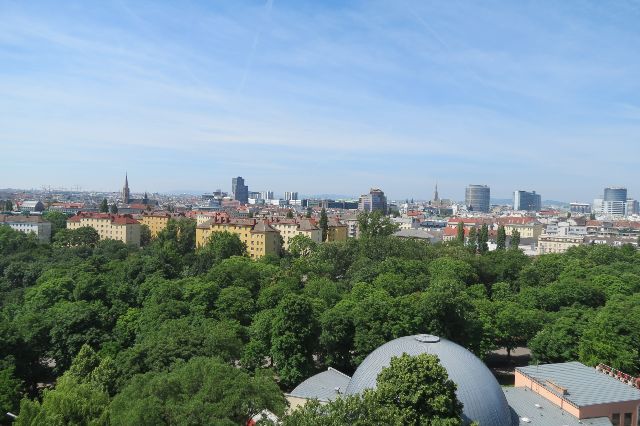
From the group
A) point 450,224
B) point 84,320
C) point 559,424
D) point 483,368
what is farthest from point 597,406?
point 450,224

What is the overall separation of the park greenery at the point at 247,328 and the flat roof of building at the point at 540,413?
7.94m

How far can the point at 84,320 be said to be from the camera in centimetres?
3628

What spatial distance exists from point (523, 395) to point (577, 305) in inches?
817

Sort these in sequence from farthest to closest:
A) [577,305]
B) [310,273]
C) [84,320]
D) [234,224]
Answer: [234,224], [310,273], [577,305], [84,320]

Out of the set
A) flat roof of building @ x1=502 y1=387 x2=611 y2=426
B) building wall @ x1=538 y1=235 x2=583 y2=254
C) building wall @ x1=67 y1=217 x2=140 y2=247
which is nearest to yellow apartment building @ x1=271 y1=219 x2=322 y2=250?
building wall @ x1=67 y1=217 x2=140 y2=247

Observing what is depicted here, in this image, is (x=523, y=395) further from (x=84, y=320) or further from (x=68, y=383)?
(x=84, y=320)

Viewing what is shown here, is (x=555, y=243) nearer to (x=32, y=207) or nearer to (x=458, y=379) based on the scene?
(x=458, y=379)

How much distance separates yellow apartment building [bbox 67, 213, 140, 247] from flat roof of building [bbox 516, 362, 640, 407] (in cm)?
8663

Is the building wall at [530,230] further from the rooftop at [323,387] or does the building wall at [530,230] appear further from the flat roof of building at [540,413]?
the rooftop at [323,387]

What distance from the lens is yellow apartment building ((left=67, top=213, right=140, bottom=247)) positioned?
102812 millimetres

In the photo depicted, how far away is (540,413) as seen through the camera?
84.5 ft

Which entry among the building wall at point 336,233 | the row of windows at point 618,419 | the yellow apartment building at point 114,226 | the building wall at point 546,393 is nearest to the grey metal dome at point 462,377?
the building wall at point 546,393

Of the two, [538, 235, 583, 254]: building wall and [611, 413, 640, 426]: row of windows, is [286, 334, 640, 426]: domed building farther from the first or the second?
[538, 235, 583, 254]: building wall

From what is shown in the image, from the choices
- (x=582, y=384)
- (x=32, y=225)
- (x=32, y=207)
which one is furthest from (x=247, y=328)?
(x=32, y=207)
